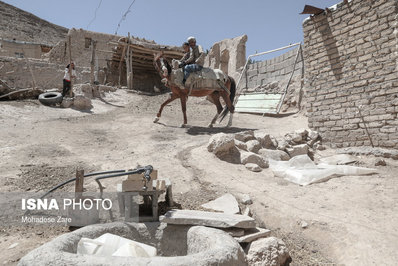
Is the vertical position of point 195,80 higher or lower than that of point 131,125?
higher

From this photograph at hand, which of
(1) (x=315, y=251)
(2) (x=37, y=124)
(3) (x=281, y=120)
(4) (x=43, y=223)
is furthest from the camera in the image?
(3) (x=281, y=120)

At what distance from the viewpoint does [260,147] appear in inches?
221

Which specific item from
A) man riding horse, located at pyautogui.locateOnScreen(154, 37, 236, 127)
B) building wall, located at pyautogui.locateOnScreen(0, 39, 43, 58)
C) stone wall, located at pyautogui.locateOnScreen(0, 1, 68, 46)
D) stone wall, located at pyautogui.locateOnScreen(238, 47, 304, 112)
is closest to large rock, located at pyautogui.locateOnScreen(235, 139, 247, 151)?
man riding horse, located at pyautogui.locateOnScreen(154, 37, 236, 127)

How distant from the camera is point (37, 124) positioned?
7051 millimetres

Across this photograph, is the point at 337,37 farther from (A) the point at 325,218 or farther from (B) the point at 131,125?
(B) the point at 131,125

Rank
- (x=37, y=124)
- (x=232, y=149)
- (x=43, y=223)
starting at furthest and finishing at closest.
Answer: (x=37, y=124) → (x=232, y=149) → (x=43, y=223)

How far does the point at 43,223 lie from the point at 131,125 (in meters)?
5.07

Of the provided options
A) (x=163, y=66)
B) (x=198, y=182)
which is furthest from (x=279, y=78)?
(x=198, y=182)

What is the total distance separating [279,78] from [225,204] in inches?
330

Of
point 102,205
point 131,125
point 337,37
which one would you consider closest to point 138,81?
point 131,125

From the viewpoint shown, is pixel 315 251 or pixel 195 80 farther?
pixel 195 80

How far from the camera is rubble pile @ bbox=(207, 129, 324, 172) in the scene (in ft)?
16.1

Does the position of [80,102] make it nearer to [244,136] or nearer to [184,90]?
[184,90]

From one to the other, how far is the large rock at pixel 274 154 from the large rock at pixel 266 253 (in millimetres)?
2910
